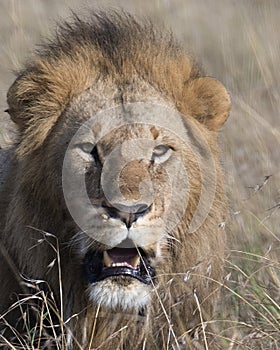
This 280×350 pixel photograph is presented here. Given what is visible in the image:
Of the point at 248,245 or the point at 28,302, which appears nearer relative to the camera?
the point at 28,302

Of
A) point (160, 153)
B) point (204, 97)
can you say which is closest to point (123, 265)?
point (160, 153)

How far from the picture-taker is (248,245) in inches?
211

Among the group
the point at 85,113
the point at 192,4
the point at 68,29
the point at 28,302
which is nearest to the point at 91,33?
the point at 68,29

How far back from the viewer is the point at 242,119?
7.49m

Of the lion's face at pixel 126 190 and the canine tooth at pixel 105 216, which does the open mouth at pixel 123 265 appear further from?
the canine tooth at pixel 105 216

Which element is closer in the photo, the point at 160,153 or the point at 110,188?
the point at 110,188

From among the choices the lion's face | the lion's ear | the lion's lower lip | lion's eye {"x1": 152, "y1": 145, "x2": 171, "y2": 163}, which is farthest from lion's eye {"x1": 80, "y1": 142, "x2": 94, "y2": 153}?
the lion's ear

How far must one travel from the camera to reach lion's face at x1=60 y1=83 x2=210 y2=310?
3.51 meters

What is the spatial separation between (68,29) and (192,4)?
812 centimetres

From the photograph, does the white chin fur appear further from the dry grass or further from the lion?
the dry grass

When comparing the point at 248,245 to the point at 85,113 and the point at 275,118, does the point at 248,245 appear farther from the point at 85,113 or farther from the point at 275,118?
the point at 275,118

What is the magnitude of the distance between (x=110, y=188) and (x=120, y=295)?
1.30 feet

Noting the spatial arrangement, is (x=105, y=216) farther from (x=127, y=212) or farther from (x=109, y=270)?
(x=109, y=270)

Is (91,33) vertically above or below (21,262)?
above
